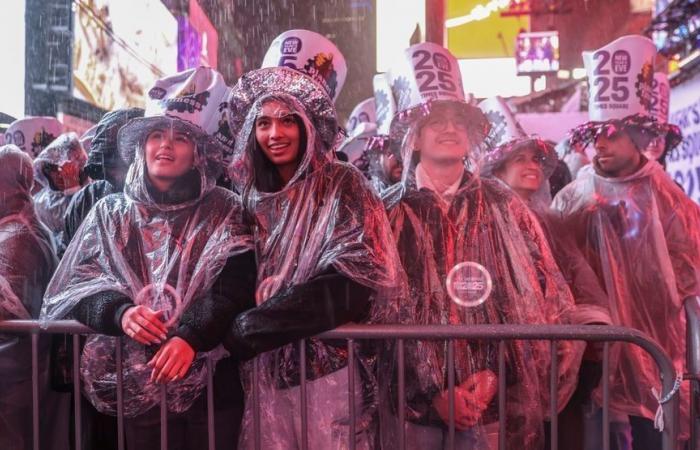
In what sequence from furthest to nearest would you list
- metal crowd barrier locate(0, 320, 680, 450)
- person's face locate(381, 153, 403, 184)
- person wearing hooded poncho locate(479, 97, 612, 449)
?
person's face locate(381, 153, 403, 184)
person wearing hooded poncho locate(479, 97, 612, 449)
metal crowd barrier locate(0, 320, 680, 450)

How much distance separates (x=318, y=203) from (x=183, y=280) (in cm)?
51

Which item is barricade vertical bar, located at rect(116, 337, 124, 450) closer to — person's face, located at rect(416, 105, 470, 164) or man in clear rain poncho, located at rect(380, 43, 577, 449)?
man in clear rain poncho, located at rect(380, 43, 577, 449)

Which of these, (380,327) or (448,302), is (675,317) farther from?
(380,327)

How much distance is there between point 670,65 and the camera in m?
13.0

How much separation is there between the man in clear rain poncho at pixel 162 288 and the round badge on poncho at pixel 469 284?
69 cm

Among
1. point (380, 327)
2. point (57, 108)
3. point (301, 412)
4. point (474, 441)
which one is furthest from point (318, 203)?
point (57, 108)

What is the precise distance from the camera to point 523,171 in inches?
132

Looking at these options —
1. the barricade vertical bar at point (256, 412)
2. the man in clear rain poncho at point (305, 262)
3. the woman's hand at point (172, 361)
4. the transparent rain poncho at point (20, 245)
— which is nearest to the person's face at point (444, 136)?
the man in clear rain poncho at point (305, 262)

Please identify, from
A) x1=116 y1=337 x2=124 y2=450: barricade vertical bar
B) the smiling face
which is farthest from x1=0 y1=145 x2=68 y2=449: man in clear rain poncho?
the smiling face

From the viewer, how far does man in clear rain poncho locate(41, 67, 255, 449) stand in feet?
7.71

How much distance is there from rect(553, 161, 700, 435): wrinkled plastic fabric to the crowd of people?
0.88 ft

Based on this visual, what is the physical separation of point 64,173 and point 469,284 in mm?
2905

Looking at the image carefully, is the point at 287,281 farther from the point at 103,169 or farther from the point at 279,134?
the point at 103,169

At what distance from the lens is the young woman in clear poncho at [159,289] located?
236 cm
